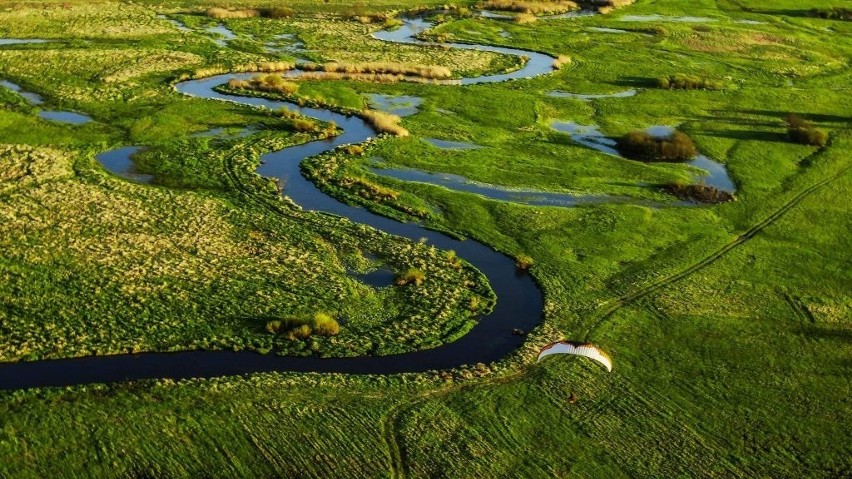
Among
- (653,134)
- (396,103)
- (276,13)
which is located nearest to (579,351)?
(653,134)

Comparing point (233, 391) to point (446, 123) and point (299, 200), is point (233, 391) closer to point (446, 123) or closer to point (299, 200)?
point (299, 200)

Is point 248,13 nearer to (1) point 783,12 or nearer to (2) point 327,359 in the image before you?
(2) point 327,359

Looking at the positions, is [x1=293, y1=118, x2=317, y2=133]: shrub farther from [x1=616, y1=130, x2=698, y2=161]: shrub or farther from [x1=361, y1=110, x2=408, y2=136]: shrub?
[x1=616, y1=130, x2=698, y2=161]: shrub

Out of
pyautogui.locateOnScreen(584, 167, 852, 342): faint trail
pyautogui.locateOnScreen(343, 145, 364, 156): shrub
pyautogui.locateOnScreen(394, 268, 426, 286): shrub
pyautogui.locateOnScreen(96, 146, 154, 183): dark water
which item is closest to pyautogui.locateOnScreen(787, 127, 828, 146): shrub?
pyautogui.locateOnScreen(584, 167, 852, 342): faint trail

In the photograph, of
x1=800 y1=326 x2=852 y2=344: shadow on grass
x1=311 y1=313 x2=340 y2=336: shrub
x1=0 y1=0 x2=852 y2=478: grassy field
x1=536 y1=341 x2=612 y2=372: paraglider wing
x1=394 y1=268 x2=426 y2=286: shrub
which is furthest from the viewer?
x1=394 y1=268 x2=426 y2=286: shrub

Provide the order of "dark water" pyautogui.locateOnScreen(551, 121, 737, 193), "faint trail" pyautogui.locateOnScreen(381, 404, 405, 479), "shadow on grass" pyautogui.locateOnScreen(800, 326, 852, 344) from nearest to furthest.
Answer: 1. "faint trail" pyautogui.locateOnScreen(381, 404, 405, 479)
2. "shadow on grass" pyautogui.locateOnScreen(800, 326, 852, 344)
3. "dark water" pyautogui.locateOnScreen(551, 121, 737, 193)

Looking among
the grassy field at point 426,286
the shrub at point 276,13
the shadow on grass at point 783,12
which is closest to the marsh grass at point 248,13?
the shrub at point 276,13
